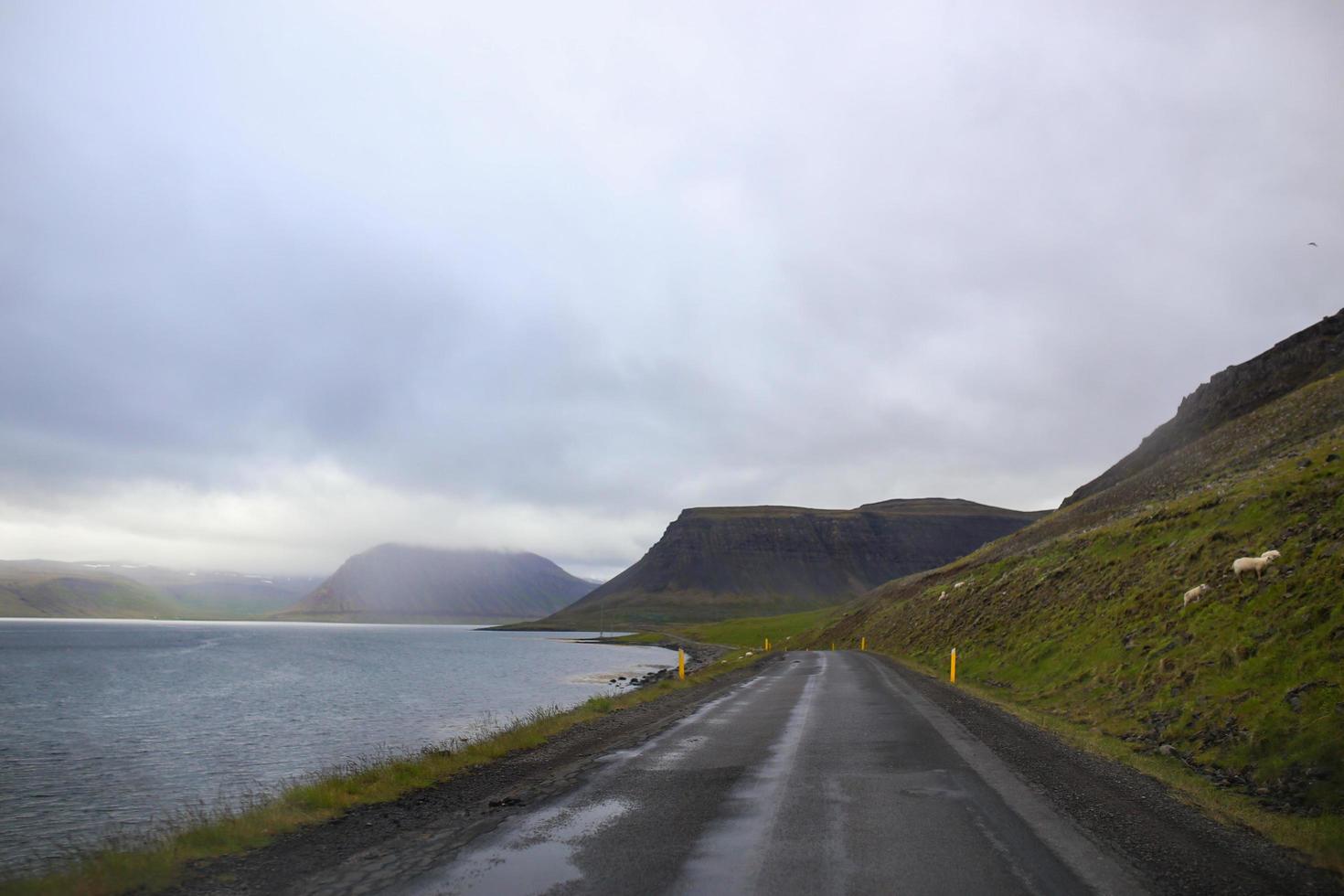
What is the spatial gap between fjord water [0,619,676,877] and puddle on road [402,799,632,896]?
7312 mm

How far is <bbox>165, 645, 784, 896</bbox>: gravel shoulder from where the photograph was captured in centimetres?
805

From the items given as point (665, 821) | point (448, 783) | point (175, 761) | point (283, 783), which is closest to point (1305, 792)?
point (665, 821)

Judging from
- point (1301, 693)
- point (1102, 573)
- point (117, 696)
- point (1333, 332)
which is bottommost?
point (117, 696)

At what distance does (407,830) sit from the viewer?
32.8 ft

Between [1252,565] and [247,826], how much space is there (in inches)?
862

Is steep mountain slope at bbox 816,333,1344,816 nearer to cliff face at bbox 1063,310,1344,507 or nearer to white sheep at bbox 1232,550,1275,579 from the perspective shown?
white sheep at bbox 1232,550,1275,579

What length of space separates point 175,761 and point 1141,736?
28.6 m

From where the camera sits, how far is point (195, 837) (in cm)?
948

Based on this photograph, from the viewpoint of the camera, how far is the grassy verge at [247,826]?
773 cm

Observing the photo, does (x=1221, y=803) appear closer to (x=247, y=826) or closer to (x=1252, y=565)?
(x=1252, y=565)

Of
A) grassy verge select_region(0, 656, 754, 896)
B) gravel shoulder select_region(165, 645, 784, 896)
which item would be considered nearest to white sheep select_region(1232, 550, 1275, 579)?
gravel shoulder select_region(165, 645, 784, 896)

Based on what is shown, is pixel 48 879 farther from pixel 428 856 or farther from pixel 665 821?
pixel 665 821

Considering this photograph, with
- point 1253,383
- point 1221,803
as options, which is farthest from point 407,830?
point 1253,383

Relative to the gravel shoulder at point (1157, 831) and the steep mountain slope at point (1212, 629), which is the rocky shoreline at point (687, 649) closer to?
the steep mountain slope at point (1212, 629)
